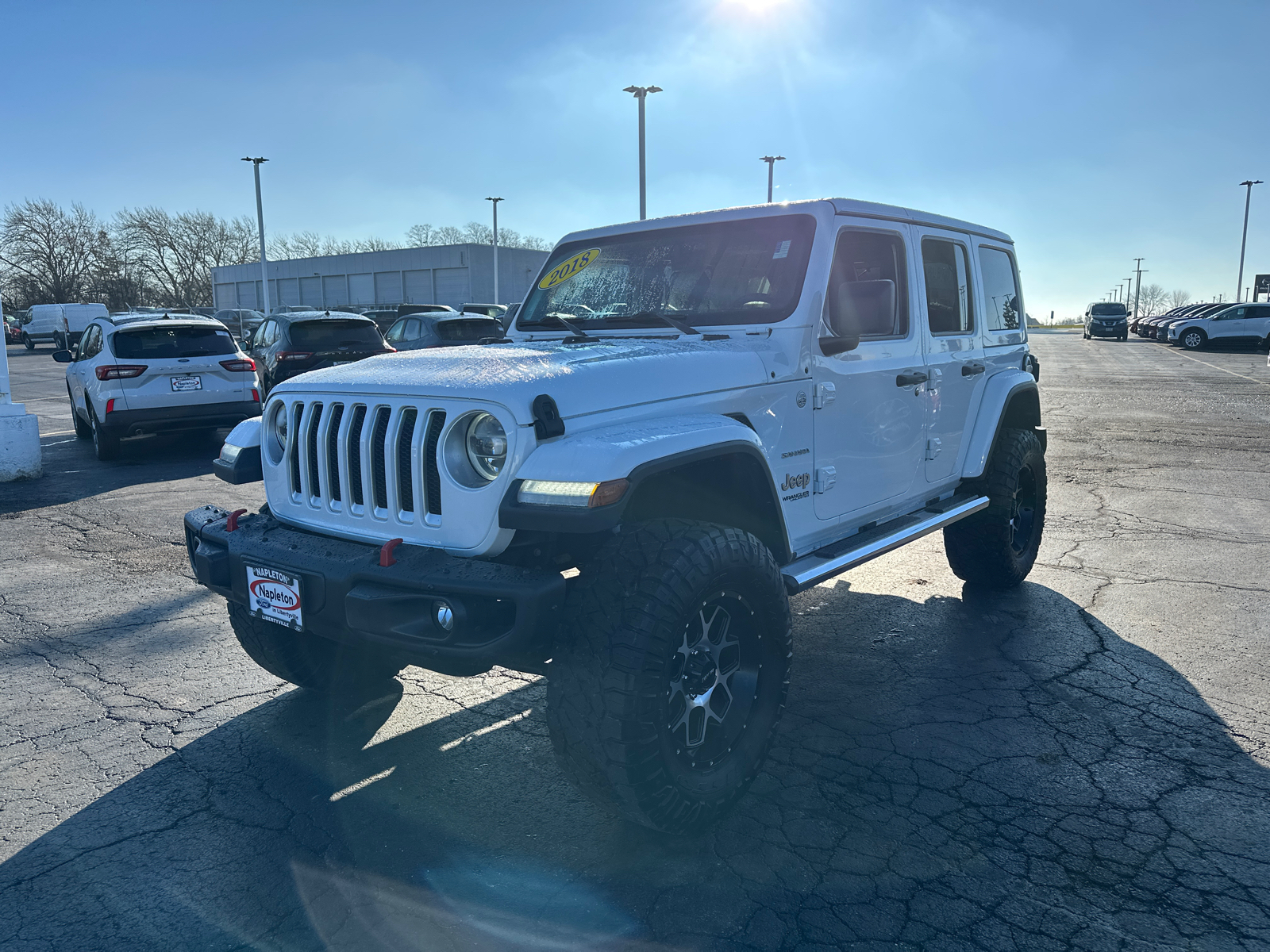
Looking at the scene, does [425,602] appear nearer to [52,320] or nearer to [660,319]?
[660,319]

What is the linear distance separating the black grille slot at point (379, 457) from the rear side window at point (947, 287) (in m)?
2.84

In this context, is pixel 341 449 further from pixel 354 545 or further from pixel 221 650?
pixel 221 650

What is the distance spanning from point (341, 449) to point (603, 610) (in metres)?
1.08

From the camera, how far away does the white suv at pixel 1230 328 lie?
34.1 m

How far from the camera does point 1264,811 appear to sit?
309 cm

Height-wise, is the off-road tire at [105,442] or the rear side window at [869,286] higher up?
the rear side window at [869,286]

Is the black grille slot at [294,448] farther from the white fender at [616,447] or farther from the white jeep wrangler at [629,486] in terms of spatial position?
the white fender at [616,447]

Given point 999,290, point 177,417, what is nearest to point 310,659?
point 999,290

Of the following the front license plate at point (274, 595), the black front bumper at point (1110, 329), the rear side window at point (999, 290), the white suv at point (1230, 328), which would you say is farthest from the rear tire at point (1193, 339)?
the front license plate at point (274, 595)

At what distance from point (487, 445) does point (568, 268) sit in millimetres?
2015

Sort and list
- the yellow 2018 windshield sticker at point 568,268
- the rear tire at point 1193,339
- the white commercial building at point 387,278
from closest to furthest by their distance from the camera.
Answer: the yellow 2018 windshield sticker at point 568,268, the rear tire at point 1193,339, the white commercial building at point 387,278

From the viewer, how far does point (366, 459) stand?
117 inches

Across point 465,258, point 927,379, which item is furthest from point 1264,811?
point 465,258

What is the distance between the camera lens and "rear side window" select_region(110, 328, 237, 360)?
10.5 m
